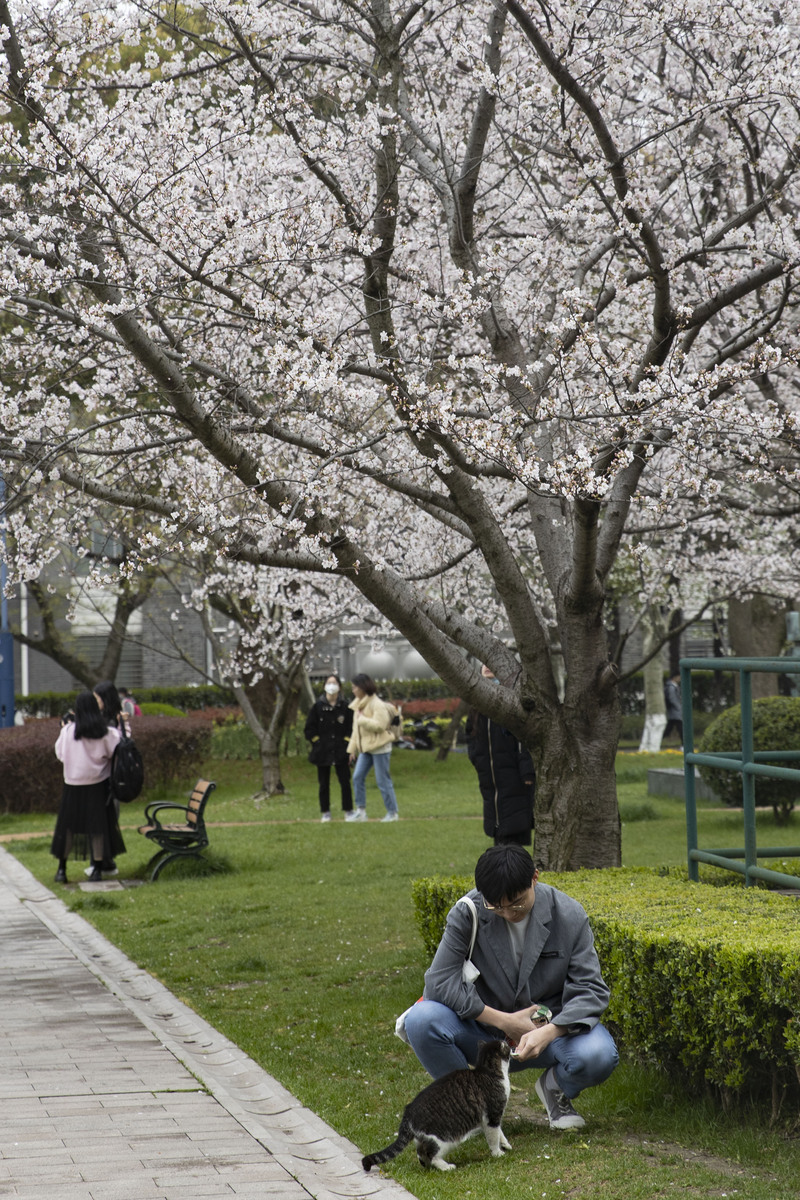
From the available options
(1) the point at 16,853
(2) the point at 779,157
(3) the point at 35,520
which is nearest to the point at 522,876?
(3) the point at 35,520

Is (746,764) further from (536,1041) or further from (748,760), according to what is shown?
(536,1041)

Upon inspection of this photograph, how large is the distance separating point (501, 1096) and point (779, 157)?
7.50m

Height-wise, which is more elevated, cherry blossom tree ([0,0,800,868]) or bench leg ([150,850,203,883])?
cherry blossom tree ([0,0,800,868])

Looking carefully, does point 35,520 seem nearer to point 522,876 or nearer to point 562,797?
point 562,797

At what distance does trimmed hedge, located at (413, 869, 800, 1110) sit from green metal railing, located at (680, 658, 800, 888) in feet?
0.46

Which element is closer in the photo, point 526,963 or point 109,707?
point 526,963

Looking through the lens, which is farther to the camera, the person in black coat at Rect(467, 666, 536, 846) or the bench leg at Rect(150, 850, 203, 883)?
the bench leg at Rect(150, 850, 203, 883)

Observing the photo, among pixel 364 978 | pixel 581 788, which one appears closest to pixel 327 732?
pixel 364 978

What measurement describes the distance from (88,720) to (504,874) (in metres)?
7.43

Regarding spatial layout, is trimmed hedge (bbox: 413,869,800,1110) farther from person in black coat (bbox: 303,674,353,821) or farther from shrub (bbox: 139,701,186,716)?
shrub (bbox: 139,701,186,716)

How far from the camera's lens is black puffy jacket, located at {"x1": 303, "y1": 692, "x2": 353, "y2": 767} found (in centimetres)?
1576

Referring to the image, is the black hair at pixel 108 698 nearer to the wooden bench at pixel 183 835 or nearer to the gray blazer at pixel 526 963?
the wooden bench at pixel 183 835

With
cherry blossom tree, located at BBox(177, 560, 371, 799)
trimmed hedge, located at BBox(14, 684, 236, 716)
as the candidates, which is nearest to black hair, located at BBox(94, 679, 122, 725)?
cherry blossom tree, located at BBox(177, 560, 371, 799)

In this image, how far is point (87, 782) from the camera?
11352mm
